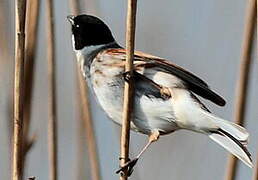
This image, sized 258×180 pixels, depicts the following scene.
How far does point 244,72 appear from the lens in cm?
177

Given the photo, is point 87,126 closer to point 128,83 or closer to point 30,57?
point 30,57

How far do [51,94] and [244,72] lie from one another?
497 mm

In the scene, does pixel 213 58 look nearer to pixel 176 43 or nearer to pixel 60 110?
pixel 176 43

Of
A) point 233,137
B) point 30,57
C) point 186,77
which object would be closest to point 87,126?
point 30,57

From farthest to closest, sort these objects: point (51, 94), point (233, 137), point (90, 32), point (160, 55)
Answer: point (160, 55) < point (90, 32) < point (51, 94) < point (233, 137)

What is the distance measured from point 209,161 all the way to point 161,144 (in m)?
0.16

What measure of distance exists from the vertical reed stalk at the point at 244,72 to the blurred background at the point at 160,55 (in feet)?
0.70

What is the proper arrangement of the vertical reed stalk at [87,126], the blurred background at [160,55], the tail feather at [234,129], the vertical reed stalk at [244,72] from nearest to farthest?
the tail feather at [234,129] → the vertical reed stalk at [244,72] → the vertical reed stalk at [87,126] → the blurred background at [160,55]

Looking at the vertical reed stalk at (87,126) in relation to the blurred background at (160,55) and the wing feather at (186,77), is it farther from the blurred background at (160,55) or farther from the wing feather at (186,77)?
the wing feather at (186,77)

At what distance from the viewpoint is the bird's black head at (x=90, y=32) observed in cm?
192

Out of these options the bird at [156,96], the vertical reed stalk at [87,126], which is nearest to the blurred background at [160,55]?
the vertical reed stalk at [87,126]

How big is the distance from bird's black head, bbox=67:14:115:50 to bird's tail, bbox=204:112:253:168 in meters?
0.46

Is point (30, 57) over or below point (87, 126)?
over

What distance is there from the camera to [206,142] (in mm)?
2189
